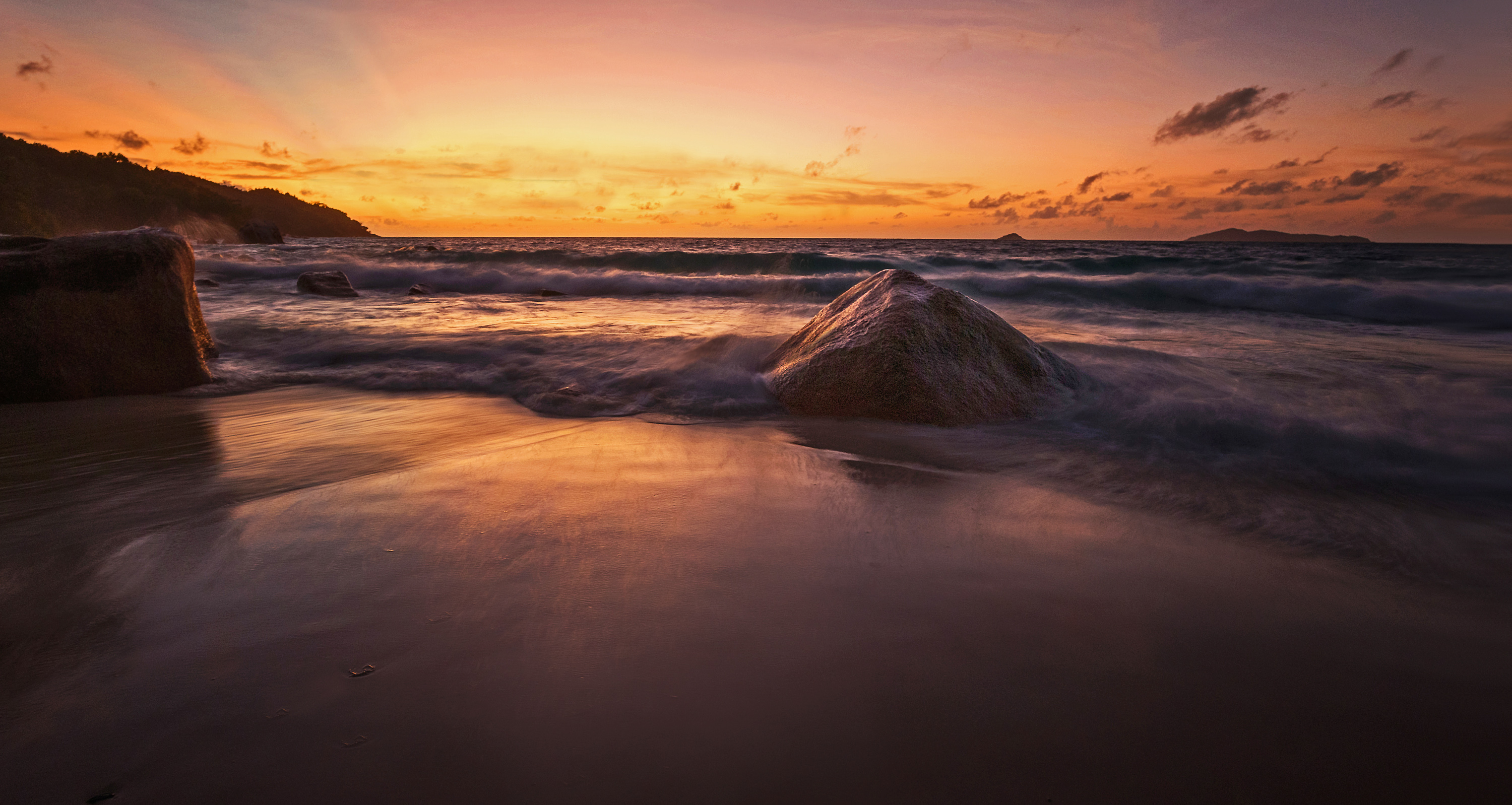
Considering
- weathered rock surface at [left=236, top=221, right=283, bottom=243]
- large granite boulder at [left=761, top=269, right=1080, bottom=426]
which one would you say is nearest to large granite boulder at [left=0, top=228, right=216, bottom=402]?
large granite boulder at [left=761, top=269, right=1080, bottom=426]

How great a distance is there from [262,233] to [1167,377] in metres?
70.4

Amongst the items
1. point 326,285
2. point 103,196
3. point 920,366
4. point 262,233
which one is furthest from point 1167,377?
point 103,196

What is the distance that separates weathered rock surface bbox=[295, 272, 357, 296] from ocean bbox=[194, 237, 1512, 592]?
367 millimetres

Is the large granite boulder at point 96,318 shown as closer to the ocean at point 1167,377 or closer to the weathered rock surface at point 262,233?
the ocean at point 1167,377

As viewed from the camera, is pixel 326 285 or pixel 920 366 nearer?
pixel 920 366

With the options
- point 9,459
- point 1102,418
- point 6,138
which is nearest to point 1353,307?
point 1102,418

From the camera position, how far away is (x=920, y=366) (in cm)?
387

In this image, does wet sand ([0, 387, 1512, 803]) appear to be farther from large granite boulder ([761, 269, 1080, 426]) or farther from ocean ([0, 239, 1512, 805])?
large granite boulder ([761, 269, 1080, 426])

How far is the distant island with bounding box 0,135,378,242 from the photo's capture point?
132ft

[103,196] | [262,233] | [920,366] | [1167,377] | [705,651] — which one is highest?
[103,196]

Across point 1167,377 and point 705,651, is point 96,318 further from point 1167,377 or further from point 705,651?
point 1167,377

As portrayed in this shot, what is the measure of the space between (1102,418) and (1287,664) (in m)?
2.56

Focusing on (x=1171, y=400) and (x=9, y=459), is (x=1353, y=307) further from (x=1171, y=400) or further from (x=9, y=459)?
(x=9, y=459)

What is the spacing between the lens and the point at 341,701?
4.32 feet
